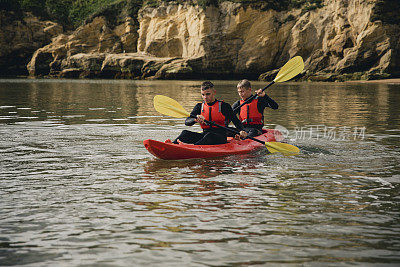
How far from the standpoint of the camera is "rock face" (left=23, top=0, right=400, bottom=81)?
38.0 metres

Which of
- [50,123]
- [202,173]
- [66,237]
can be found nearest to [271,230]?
[66,237]

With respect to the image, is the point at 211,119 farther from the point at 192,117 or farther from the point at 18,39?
the point at 18,39

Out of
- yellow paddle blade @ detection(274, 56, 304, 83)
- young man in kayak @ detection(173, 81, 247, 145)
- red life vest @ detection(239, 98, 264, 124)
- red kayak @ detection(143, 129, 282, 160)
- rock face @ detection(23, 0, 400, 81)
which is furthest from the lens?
rock face @ detection(23, 0, 400, 81)

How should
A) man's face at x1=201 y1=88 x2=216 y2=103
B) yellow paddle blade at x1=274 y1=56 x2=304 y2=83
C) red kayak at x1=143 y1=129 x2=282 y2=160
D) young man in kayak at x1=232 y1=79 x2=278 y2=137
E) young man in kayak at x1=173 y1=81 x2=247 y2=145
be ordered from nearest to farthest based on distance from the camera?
red kayak at x1=143 y1=129 x2=282 y2=160
man's face at x1=201 y1=88 x2=216 y2=103
young man in kayak at x1=173 y1=81 x2=247 y2=145
young man in kayak at x1=232 y1=79 x2=278 y2=137
yellow paddle blade at x1=274 y1=56 x2=304 y2=83

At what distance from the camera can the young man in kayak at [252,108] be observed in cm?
846

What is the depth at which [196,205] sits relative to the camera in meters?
4.61

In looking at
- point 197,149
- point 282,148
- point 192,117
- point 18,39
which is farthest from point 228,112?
point 18,39

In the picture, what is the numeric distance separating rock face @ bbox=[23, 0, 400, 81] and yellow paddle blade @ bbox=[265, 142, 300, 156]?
32.3m

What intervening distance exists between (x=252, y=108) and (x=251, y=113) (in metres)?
0.10

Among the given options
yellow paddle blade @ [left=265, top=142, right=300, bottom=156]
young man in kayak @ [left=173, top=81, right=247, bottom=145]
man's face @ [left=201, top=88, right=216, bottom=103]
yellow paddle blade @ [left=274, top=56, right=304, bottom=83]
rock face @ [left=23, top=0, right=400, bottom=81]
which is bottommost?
yellow paddle blade @ [left=265, top=142, right=300, bottom=156]

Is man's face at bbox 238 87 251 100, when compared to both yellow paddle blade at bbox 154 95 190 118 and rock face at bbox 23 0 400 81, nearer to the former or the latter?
yellow paddle blade at bbox 154 95 190 118

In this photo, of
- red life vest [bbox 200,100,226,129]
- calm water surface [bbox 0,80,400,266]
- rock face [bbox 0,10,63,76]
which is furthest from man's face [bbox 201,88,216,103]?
rock face [bbox 0,10,63,76]

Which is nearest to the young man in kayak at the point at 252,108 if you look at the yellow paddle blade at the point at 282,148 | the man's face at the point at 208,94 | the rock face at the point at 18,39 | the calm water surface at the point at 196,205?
the yellow paddle blade at the point at 282,148

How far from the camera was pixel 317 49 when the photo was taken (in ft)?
141
